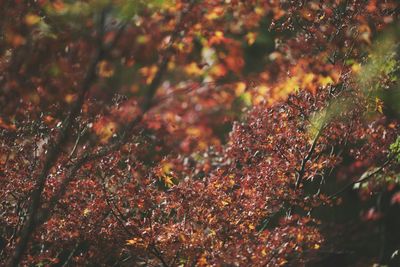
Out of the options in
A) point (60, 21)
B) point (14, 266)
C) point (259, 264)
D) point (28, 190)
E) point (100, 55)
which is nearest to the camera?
point (100, 55)

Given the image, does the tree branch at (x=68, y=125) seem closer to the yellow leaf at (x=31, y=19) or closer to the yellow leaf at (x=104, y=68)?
the yellow leaf at (x=104, y=68)

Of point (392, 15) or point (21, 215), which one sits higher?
point (392, 15)

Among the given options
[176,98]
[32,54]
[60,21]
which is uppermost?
[60,21]

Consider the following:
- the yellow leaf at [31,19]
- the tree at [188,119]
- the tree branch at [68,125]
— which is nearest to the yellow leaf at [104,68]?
the tree at [188,119]

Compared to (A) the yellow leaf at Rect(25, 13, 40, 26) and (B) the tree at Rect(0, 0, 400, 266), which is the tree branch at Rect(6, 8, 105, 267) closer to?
(B) the tree at Rect(0, 0, 400, 266)

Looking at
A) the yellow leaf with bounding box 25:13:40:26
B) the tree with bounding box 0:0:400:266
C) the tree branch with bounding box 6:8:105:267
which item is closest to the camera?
the tree branch with bounding box 6:8:105:267

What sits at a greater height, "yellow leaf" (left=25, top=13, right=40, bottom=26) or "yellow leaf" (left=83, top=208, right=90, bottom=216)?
"yellow leaf" (left=83, top=208, right=90, bottom=216)

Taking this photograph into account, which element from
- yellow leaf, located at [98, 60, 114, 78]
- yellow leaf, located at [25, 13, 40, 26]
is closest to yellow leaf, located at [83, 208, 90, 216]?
yellow leaf, located at [98, 60, 114, 78]

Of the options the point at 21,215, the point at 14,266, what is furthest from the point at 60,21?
the point at 21,215

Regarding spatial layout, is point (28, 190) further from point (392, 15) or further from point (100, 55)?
point (392, 15)
